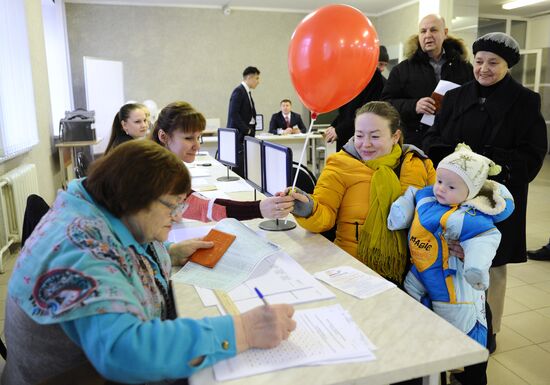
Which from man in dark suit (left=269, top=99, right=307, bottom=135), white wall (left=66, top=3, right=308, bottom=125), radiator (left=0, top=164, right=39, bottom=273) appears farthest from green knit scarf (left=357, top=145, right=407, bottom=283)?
white wall (left=66, top=3, right=308, bottom=125)

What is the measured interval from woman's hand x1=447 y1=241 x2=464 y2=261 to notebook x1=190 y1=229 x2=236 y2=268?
0.77 meters

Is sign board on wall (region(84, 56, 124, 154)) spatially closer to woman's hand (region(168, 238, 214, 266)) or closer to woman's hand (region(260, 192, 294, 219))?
woman's hand (region(260, 192, 294, 219))

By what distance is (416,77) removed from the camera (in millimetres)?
2611

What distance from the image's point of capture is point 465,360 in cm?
96

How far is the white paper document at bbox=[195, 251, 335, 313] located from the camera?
1.20 metres

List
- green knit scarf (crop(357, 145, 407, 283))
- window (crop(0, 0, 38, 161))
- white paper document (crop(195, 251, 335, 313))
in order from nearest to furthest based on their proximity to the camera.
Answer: white paper document (crop(195, 251, 335, 313)), green knit scarf (crop(357, 145, 407, 283)), window (crop(0, 0, 38, 161))

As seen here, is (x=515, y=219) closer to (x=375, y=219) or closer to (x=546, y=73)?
(x=375, y=219)

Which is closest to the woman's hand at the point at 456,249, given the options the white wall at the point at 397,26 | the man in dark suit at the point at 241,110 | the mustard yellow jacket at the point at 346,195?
the mustard yellow jacket at the point at 346,195

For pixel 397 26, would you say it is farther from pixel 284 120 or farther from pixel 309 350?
pixel 309 350

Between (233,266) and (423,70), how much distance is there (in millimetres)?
1836

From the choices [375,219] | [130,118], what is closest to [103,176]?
[375,219]

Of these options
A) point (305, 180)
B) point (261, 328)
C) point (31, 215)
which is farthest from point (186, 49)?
point (261, 328)

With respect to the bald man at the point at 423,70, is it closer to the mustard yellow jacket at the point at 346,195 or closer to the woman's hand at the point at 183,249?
the mustard yellow jacket at the point at 346,195

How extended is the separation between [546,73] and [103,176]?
10607 millimetres
